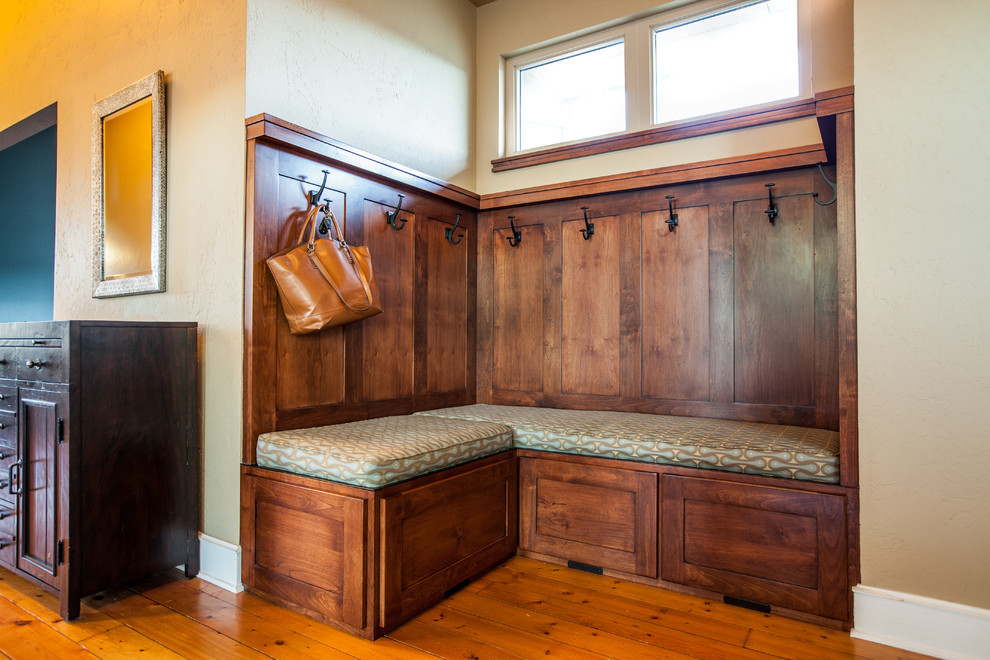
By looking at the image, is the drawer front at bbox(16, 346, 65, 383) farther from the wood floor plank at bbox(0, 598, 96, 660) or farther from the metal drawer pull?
the wood floor plank at bbox(0, 598, 96, 660)

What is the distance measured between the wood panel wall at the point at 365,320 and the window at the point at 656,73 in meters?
0.76

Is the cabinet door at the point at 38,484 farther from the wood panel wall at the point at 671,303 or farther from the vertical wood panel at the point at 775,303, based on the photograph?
the vertical wood panel at the point at 775,303

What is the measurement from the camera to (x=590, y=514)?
2260mm

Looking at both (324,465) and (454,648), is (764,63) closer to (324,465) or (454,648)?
(324,465)

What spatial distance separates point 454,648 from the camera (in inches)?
67.3

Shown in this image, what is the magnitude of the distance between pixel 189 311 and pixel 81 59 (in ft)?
5.69

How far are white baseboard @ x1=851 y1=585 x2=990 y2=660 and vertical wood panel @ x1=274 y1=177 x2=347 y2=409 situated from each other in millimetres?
2034

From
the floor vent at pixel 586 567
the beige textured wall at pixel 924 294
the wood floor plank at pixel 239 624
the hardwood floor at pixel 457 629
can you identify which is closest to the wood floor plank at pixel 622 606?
the hardwood floor at pixel 457 629

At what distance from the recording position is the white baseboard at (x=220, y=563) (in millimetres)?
2102

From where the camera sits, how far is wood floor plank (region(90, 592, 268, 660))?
1.68m

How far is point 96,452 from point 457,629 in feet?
4.55

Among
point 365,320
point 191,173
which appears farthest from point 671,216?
point 191,173

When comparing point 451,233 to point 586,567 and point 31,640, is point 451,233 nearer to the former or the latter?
point 586,567

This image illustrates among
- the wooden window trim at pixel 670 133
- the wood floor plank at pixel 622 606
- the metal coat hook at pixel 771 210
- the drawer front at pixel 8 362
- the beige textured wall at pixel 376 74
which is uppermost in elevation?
the beige textured wall at pixel 376 74
